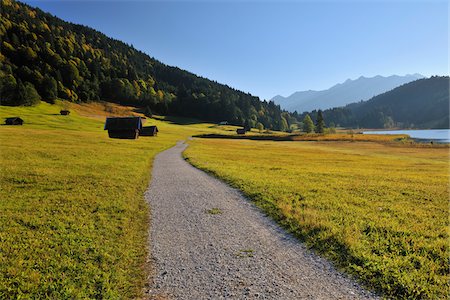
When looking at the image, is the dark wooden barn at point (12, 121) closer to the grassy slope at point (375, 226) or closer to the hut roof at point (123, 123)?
the hut roof at point (123, 123)

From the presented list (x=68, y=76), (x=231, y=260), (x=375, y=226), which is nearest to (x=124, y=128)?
(x=231, y=260)

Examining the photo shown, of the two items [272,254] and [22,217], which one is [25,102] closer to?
[22,217]

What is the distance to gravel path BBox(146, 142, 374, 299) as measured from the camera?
6.12 metres

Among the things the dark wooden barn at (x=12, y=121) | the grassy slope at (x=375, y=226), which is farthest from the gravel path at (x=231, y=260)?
the dark wooden barn at (x=12, y=121)

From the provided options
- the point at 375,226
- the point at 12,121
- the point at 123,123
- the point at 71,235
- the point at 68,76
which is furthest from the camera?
the point at 68,76

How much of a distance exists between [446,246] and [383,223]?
2.23m

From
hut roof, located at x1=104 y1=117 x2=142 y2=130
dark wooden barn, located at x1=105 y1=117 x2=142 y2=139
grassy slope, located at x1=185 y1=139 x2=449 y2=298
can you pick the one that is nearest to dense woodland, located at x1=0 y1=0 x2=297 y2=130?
hut roof, located at x1=104 y1=117 x2=142 y2=130

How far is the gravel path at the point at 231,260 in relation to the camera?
6.12 m

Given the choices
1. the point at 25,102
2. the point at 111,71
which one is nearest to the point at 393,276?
the point at 25,102

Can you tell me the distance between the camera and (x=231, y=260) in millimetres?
7578

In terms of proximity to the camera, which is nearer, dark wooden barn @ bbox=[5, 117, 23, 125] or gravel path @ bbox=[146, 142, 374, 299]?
gravel path @ bbox=[146, 142, 374, 299]

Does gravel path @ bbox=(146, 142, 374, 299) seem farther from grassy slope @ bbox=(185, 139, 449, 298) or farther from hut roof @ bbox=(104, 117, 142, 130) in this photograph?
hut roof @ bbox=(104, 117, 142, 130)

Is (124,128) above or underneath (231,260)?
above

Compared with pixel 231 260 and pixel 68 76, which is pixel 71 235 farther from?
pixel 68 76
